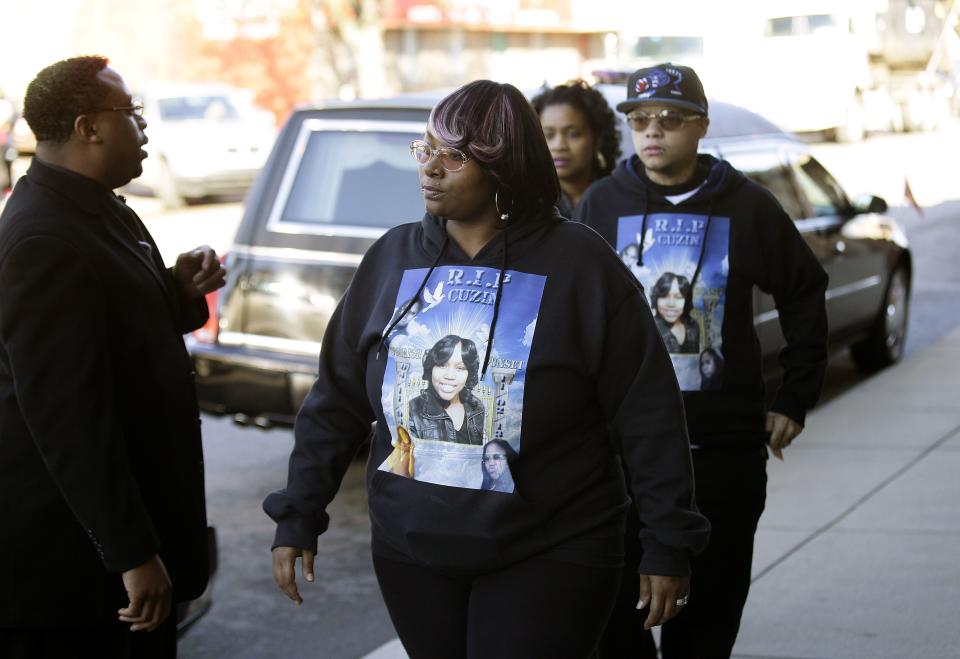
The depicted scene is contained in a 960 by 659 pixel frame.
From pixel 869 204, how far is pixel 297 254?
351 centimetres

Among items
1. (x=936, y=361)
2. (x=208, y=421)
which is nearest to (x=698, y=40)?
(x=936, y=361)

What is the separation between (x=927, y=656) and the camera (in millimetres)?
4660

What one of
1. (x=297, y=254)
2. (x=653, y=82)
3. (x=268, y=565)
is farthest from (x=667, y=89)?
(x=297, y=254)

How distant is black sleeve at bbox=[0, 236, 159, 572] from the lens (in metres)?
2.77

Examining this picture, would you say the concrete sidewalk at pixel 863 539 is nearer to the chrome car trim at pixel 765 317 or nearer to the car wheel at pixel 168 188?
the chrome car trim at pixel 765 317

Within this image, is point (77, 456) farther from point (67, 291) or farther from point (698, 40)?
point (698, 40)

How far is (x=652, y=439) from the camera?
2.74 m

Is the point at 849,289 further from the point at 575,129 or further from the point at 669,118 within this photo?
the point at 669,118

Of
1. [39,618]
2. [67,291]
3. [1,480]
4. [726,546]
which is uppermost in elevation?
[67,291]

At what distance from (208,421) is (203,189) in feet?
45.3

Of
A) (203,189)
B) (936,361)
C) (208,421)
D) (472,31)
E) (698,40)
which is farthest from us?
(472,31)

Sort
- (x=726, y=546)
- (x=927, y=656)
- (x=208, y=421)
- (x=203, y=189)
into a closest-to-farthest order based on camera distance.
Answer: (x=726, y=546) < (x=927, y=656) < (x=208, y=421) < (x=203, y=189)

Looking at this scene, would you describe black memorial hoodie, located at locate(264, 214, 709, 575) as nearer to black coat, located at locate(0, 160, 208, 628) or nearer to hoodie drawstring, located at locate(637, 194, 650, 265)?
black coat, located at locate(0, 160, 208, 628)

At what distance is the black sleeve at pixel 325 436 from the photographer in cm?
288
